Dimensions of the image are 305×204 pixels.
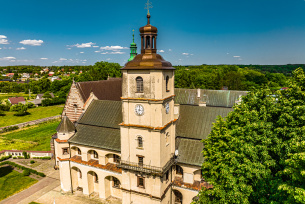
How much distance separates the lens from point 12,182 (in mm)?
33844

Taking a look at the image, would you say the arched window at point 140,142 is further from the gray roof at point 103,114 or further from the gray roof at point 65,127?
the gray roof at point 65,127

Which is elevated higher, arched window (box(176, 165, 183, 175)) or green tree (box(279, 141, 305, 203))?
green tree (box(279, 141, 305, 203))

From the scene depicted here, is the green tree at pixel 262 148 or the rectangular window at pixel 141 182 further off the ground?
the green tree at pixel 262 148

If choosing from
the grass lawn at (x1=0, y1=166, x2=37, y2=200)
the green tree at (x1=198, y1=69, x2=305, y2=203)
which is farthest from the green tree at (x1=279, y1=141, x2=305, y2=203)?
Result: the grass lawn at (x1=0, y1=166, x2=37, y2=200)

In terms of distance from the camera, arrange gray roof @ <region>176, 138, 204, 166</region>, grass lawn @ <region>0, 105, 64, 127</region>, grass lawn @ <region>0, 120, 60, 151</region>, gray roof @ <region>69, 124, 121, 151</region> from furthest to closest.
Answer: grass lawn @ <region>0, 105, 64, 127</region> → grass lawn @ <region>0, 120, 60, 151</region> → gray roof @ <region>69, 124, 121, 151</region> → gray roof @ <region>176, 138, 204, 166</region>

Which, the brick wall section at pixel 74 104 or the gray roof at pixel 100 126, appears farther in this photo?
the brick wall section at pixel 74 104

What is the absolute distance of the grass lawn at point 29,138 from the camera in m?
49.0

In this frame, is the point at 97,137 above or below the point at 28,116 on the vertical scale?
above

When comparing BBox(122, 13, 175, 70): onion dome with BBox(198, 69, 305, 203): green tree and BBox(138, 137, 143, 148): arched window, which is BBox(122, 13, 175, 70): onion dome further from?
BBox(198, 69, 305, 203): green tree

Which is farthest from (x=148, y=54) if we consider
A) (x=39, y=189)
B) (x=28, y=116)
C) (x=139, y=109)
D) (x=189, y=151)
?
(x=28, y=116)

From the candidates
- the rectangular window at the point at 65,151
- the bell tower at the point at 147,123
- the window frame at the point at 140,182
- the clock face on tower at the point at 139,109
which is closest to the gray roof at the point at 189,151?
the bell tower at the point at 147,123

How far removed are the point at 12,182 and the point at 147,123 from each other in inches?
1094

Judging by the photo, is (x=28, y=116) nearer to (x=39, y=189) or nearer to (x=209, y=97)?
(x=39, y=189)

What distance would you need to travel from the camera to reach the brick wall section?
114ft
